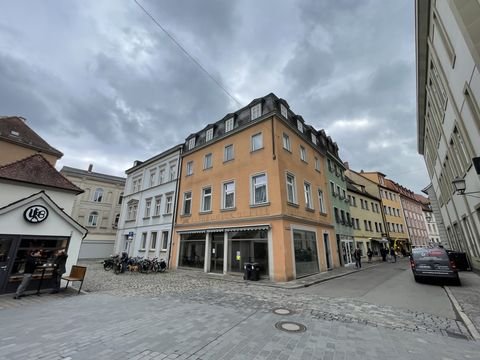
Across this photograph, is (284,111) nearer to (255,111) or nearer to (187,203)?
(255,111)

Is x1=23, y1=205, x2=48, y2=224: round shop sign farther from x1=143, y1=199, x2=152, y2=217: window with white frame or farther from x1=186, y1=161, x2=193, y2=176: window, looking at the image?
x1=143, y1=199, x2=152, y2=217: window with white frame

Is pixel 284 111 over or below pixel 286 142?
over

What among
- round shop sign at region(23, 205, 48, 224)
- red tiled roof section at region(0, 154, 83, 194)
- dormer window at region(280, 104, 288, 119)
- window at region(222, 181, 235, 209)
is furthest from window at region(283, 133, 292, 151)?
round shop sign at region(23, 205, 48, 224)

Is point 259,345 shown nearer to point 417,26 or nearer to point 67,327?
point 67,327

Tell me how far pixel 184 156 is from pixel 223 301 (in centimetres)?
1633

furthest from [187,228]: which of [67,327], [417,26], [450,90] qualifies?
[417,26]

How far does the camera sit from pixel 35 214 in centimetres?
880

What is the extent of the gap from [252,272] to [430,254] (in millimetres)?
9299

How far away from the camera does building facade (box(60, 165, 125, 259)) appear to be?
104 feet

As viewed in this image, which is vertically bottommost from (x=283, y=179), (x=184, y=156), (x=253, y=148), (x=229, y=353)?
(x=229, y=353)

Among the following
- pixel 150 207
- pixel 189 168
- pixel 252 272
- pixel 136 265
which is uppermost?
pixel 189 168

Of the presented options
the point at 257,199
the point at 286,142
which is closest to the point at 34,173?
the point at 257,199

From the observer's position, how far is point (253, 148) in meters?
15.9

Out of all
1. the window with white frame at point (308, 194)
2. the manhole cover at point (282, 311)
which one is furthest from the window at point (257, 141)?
the manhole cover at point (282, 311)
